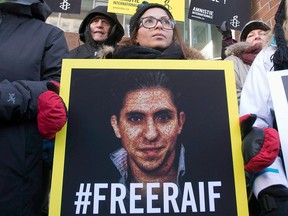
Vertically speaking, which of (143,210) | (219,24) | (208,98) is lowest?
(143,210)

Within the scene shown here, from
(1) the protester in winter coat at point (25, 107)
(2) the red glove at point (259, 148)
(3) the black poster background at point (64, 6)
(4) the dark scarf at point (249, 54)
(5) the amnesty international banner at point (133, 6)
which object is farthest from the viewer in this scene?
(3) the black poster background at point (64, 6)

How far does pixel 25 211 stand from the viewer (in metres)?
1.21

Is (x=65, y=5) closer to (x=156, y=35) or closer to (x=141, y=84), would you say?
(x=156, y=35)

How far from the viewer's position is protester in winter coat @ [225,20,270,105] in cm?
212

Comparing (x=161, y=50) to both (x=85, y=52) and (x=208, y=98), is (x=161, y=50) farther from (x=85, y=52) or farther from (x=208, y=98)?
(x=85, y=52)

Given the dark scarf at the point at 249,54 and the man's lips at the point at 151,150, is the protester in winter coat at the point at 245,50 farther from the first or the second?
the man's lips at the point at 151,150

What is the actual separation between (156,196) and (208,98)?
1.36ft

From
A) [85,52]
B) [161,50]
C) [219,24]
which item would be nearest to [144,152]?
[161,50]

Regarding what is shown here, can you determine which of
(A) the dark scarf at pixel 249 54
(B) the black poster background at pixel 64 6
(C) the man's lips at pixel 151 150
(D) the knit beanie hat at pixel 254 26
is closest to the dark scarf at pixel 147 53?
(C) the man's lips at pixel 151 150

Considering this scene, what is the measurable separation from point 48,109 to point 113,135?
0.80 feet

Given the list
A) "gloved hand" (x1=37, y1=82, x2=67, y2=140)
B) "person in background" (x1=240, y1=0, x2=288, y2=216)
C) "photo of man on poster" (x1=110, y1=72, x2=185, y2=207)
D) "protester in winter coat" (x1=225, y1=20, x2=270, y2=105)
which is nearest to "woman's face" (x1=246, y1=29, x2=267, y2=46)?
"protester in winter coat" (x1=225, y1=20, x2=270, y2=105)

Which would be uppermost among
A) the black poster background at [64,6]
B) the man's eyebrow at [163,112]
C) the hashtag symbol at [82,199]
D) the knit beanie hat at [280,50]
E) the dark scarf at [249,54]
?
the black poster background at [64,6]

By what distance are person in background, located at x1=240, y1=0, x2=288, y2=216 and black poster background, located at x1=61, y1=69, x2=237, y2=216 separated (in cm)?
10

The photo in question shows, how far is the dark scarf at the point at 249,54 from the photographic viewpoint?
7.42ft
